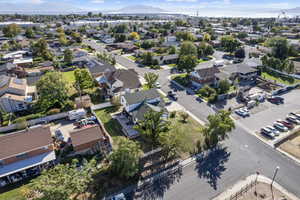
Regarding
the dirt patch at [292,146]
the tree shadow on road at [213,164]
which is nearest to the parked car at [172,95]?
the tree shadow on road at [213,164]

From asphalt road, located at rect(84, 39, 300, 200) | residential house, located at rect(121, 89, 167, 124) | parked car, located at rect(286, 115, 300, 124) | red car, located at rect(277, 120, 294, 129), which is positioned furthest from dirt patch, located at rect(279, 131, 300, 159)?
residential house, located at rect(121, 89, 167, 124)

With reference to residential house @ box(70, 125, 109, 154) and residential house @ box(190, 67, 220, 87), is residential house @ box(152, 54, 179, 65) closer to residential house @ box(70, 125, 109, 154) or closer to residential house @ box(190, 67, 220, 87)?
residential house @ box(190, 67, 220, 87)

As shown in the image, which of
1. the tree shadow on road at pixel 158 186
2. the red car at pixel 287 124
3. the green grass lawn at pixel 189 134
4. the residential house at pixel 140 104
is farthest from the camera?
the residential house at pixel 140 104

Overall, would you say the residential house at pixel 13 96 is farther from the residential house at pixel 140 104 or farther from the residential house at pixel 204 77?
the residential house at pixel 204 77

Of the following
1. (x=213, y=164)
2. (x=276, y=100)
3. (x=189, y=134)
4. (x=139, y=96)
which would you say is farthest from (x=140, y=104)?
(x=276, y=100)

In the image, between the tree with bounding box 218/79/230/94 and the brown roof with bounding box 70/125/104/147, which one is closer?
the brown roof with bounding box 70/125/104/147

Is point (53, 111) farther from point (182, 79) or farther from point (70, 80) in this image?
point (182, 79)

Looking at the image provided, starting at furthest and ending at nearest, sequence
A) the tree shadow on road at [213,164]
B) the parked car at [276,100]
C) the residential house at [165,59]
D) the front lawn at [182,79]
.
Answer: the residential house at [165,59], the front lawn at [182,79], the parked car at [276,100], the tree shadow on road at [213,164]

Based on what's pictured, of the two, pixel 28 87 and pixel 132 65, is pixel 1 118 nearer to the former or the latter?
pixel 28 87
